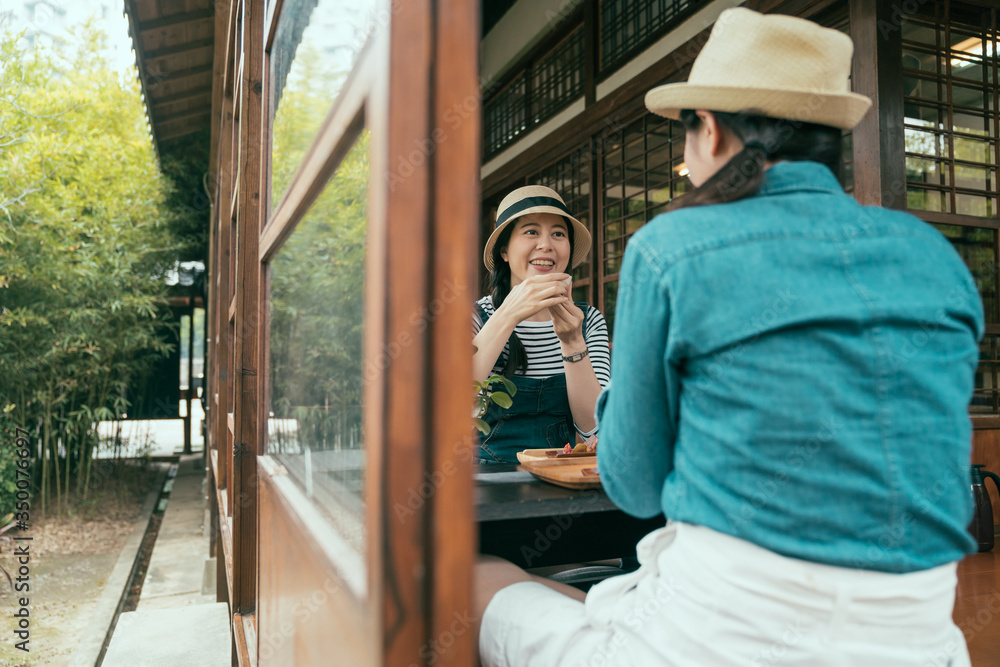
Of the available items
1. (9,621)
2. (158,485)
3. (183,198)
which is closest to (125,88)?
(183,198)

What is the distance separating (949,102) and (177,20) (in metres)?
5.38

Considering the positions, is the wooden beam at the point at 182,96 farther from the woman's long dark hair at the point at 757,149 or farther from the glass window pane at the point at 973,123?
the woman's long dark hair at the point at 757,149

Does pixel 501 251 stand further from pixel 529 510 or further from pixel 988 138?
pixel 988 138

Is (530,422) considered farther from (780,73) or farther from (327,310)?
(780,73)

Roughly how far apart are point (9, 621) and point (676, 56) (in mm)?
5628

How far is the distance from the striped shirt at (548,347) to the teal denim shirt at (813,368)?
4.48 ft

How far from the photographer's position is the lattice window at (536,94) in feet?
18.0

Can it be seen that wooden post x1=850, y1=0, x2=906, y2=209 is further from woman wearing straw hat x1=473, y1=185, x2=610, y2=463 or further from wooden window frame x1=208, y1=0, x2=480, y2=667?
wooden window frame x1=208, y1=0, x2=480, y2=667

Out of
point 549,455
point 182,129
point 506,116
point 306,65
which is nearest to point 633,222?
point 506,116

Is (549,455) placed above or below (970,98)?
below

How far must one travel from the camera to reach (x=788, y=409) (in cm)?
90

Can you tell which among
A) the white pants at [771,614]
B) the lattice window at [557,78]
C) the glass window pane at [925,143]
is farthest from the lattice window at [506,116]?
the white pants at [771,614]

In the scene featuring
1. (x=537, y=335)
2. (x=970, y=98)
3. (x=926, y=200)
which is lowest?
(x=537, y=335)

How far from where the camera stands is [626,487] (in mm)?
1079
